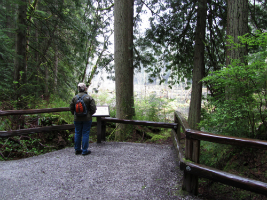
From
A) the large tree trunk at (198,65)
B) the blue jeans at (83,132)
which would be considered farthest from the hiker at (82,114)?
the large tree trunk at (198,65)

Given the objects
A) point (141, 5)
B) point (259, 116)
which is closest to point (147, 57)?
point (141, 5)

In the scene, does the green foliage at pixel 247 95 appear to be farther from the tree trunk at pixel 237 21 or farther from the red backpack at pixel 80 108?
the red backpack at pixel 80 108

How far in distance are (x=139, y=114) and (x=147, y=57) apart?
2467 mm

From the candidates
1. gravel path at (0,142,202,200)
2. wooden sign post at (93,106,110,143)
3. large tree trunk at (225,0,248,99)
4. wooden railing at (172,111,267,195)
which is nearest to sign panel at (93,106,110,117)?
wooden sign post at (93,106,110,143)

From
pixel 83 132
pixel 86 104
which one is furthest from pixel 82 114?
pixel 83 132

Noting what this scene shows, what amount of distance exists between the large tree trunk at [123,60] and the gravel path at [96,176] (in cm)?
188

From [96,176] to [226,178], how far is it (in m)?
2.47

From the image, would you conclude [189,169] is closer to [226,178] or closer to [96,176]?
[226,178]

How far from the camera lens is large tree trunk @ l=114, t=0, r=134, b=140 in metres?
6.71

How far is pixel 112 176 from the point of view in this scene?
3656 mm

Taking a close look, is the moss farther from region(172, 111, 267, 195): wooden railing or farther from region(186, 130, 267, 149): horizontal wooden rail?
region(186, 130, 267, 149): horizontal wooden rail

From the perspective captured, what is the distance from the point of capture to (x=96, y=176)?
3656 mm

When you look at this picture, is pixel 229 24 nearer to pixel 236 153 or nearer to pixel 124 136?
pixel 236 153

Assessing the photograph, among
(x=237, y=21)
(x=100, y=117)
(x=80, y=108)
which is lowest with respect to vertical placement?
(x=100, y=117)
